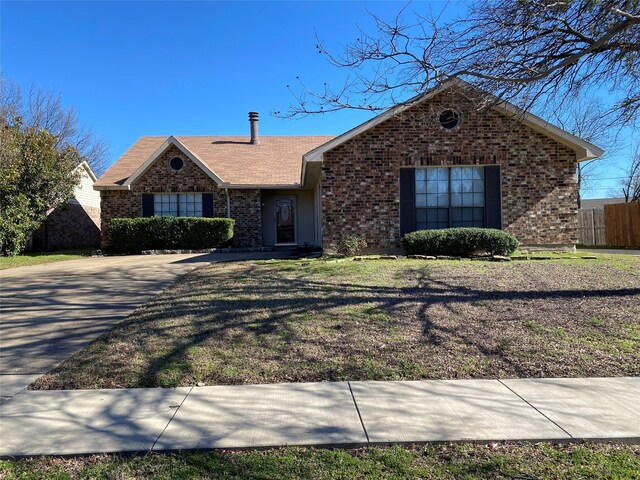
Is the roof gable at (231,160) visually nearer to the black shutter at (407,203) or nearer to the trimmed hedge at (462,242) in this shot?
the black shutter at (407,203)

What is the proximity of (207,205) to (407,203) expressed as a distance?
349 inches

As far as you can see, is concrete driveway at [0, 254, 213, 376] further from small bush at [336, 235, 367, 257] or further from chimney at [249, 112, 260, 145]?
chimney at [249, 112, 260, 145]

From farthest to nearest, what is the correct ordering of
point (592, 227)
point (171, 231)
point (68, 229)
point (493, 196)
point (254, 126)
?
1. point (254, 126)
2. point (68, 229)
3. point (592, 227)
4. point (171, 231)
5. point (493, 196)

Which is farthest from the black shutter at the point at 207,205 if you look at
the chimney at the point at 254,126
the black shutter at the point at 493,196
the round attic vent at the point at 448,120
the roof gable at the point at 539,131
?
the black shutter at the point at 493,196

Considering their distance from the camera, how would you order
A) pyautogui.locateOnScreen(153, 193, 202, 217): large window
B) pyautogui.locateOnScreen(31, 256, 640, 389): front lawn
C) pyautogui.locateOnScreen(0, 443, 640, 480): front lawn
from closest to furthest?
1. pyautogui.locateOnScreen(0, 443, 640, 480): front lawn
2. pyautogui.locateOnScreen(31, 256, 640, 389): front lawn
3. pyautogui.locateOnScreen(153, 193, 202, 217): large window

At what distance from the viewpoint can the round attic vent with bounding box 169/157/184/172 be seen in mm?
18984

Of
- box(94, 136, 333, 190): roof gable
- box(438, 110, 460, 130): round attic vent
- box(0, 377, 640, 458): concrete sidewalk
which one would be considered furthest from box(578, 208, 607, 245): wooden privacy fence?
box(0, 377, 640, 458): concrete sidewalk

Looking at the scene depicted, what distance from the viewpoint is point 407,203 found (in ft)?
45.8

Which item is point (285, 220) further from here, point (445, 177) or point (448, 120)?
point (448, 120)

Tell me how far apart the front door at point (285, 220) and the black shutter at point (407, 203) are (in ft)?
23.9

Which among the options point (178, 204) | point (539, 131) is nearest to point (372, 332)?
point (539, 131)

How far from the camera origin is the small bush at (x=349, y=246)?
13.4m

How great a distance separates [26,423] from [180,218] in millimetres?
14769

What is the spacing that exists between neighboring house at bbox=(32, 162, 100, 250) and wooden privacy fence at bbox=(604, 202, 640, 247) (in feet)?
81.0
